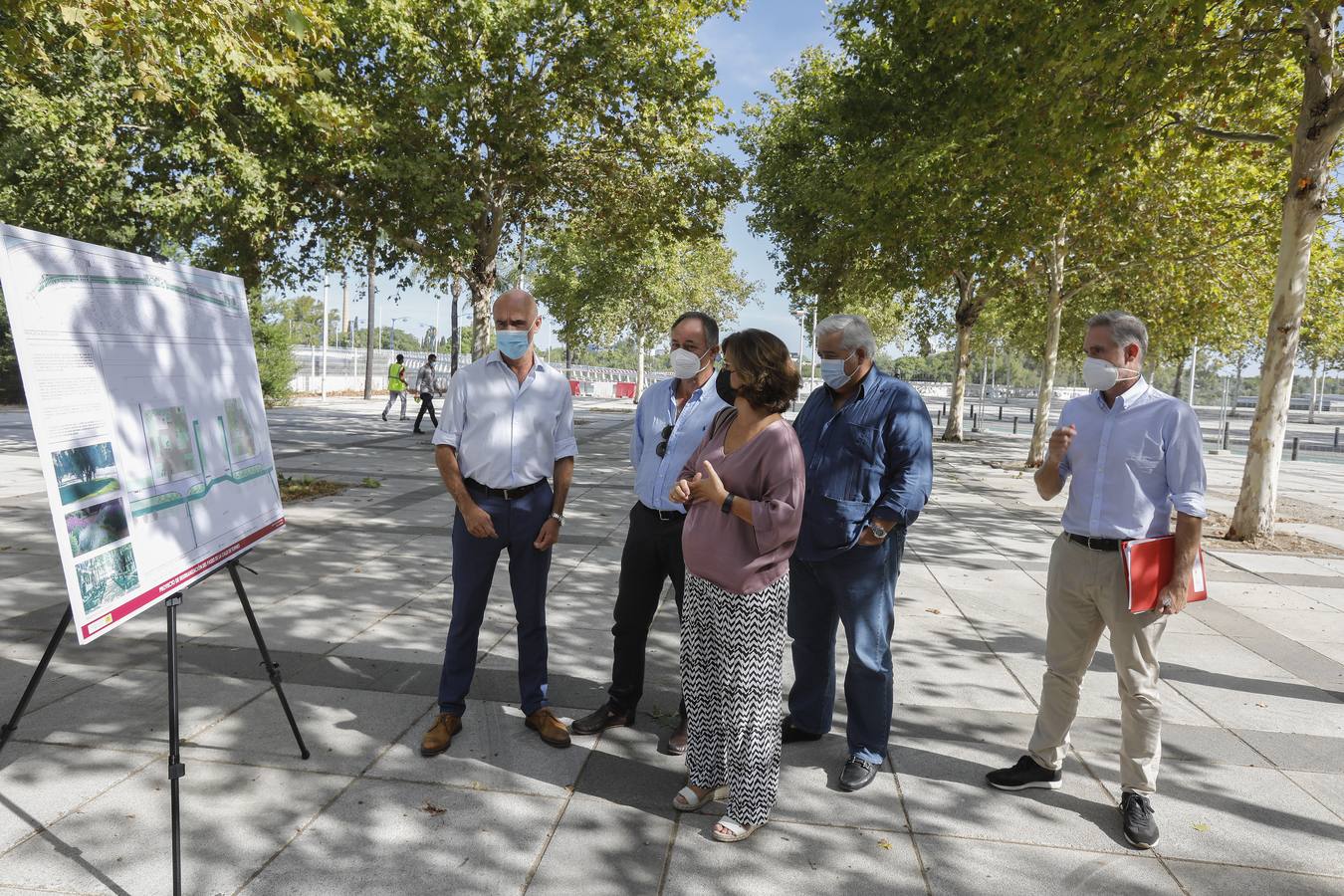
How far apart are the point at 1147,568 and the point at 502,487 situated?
253cm

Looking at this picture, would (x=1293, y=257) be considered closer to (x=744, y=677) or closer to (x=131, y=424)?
(x=744, y=677)

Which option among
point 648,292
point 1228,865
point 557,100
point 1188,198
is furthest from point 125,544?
point 648,292

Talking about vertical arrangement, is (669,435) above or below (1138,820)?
above

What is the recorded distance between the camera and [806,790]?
10.9 feet

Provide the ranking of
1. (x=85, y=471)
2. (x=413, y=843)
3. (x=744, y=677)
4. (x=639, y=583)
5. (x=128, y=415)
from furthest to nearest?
(x=639, y=583) < (x=744, y=677) < (x=413, y=843) < (x=128, y=415) < (x=85, y=471)

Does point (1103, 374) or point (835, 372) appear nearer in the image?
point (1103, 374)

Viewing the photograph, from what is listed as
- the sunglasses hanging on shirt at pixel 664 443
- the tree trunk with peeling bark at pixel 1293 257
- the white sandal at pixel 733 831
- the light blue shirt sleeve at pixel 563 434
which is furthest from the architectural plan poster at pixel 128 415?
the tree trunk with peeling bark at pixel 1293 257

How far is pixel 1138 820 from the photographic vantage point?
304cm

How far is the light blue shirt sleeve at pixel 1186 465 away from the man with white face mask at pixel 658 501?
1.71 m

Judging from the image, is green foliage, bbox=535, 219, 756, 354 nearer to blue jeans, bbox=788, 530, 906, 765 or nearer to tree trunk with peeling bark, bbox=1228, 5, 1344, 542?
tree trunk with peeling bark, bbox=1228, 5, 1344, 542

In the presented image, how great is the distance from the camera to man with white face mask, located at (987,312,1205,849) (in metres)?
3.01

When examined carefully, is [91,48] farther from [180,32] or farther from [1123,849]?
[1123,849]

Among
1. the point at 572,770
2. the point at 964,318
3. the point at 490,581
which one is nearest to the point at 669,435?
the point at 490,581

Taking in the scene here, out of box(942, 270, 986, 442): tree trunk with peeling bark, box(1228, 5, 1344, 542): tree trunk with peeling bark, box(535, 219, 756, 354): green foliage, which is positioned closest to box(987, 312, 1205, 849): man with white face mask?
box(1228, 5, 1344, 542): tree trunk with peeling bark
